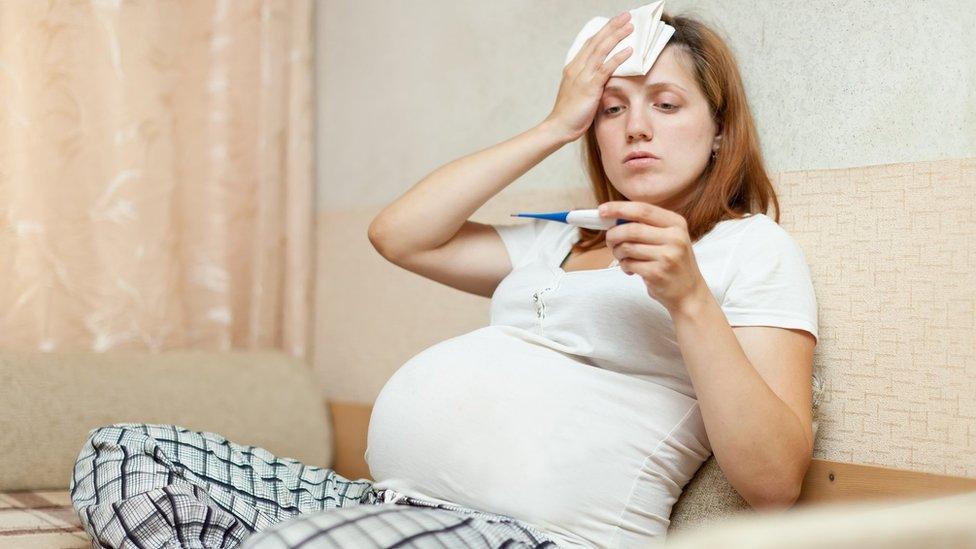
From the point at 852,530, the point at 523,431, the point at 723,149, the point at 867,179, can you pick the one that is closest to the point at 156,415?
the point at 523,431

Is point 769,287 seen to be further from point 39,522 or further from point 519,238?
point 39,522

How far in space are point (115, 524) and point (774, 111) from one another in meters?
1.03

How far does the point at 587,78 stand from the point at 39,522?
1.06 meters

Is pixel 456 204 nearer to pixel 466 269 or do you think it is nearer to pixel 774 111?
pixel 466 269

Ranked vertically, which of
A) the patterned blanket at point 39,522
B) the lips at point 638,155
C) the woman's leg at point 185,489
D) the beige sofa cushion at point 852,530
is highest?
the lips at point 638,155

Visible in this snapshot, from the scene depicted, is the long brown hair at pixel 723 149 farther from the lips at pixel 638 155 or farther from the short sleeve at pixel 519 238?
the short sleeve at pixel 519 238

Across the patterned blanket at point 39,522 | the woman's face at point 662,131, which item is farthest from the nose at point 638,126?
the patterned blanket at point 39,522

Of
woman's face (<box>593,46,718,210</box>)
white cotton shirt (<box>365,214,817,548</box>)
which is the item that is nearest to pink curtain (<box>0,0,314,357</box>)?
white cotton shirt (<box>365,214,817,548</box>)

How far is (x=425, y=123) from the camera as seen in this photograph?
1.92m

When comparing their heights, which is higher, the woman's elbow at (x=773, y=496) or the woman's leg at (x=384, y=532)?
the woman's leg at (x=384, y=532)

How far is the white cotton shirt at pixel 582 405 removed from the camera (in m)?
1.07

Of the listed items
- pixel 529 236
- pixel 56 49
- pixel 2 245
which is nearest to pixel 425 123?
pixel 529 236

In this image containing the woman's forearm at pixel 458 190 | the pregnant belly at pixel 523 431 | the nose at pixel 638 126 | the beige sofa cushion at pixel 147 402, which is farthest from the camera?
the beige sofa cushion at pixel 147 402

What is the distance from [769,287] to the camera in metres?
1.10
